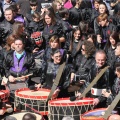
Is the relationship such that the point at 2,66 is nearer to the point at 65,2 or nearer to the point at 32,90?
the point at 32,90

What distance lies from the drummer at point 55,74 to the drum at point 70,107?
23.6 inches

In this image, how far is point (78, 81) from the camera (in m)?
8.71

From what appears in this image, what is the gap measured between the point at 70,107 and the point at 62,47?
3.12m

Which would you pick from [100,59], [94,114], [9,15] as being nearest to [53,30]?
[9,15]

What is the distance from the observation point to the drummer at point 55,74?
26.2 feet

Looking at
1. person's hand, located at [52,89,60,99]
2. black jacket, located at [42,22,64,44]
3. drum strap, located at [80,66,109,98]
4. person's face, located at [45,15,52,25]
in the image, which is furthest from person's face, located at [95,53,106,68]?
person's face, located at [45,15,52,25]

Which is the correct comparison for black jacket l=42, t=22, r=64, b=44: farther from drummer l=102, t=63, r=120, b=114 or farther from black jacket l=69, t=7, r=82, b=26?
drummer l=102, t=63, r=120, b=114

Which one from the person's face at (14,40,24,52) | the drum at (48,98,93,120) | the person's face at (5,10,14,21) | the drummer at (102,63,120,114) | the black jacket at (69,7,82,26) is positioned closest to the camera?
the drum at (48,98,93,120)

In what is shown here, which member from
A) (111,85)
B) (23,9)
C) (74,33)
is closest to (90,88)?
(111,85)

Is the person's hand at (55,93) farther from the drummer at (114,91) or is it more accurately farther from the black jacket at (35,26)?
the black jacket at (35,26)

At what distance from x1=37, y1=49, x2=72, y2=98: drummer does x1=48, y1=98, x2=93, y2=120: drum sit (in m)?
0.60

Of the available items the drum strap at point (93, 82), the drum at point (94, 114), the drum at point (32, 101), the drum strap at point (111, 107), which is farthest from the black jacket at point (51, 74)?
the drum strap at point (111, 107)

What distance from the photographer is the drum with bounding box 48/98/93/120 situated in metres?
7.15

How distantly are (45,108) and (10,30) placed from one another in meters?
2.94
